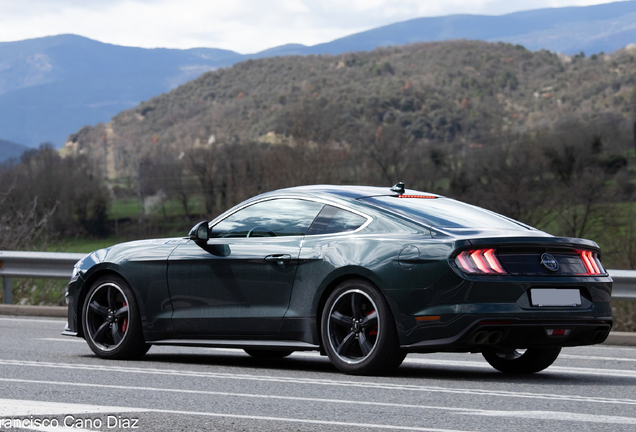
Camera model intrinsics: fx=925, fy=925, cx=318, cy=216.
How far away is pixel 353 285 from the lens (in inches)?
255

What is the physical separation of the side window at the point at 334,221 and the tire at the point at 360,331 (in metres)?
0.47

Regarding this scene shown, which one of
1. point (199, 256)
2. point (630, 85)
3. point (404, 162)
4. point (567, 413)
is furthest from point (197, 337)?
point (630, 85)

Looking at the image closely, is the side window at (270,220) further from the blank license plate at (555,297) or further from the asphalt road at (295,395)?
the blank license plate at (555,297)

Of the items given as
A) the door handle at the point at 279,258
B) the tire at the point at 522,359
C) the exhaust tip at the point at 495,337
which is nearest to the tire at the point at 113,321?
the door handle at the point at 279,258

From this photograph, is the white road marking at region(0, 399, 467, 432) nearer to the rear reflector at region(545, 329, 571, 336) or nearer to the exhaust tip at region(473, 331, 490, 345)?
the exhaust tip at region(473, 331, 490, 345)

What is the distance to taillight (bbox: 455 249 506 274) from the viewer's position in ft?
20.0

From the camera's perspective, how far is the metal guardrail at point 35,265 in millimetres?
13234

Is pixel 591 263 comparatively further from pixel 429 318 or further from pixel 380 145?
pixel 380 145

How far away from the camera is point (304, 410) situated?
206 inches

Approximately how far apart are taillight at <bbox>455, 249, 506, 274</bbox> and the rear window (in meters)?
0.39

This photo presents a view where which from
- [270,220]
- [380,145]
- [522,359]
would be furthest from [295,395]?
[380,145]

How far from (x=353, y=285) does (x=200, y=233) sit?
1.46m

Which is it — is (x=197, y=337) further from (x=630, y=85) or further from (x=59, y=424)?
(x=630, y=85)

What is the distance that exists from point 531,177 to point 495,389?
72.0 meters
